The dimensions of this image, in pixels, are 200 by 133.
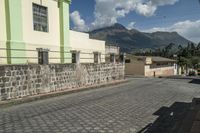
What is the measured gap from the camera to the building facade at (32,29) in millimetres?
14609

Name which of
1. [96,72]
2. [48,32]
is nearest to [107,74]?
[96,72]

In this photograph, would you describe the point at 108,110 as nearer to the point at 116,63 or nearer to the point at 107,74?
the point at 107,74

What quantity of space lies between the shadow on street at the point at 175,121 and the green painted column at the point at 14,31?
9.32 m

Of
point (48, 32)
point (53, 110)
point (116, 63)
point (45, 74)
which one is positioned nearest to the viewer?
point (53, 110)

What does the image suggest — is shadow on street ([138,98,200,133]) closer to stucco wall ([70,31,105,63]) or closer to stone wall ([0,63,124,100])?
stone wall ([0,63,124,100])

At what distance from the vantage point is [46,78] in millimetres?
13352

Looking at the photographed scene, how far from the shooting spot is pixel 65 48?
19969 mm

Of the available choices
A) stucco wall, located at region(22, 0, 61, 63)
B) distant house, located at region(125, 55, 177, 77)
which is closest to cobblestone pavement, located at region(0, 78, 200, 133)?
stucco wall, located at region(22, 0, 61, 63)

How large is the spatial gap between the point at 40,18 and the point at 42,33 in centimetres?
110

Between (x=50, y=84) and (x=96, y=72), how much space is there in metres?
5.37

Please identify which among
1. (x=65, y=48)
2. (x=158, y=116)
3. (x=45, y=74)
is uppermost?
(x=65, y=48)

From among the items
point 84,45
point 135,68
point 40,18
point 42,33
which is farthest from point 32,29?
point 135,68

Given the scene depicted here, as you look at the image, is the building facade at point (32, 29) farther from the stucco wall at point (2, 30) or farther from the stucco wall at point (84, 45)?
the stucco wall at point (84, 45)

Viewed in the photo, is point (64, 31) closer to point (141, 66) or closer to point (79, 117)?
point (79, 117)
